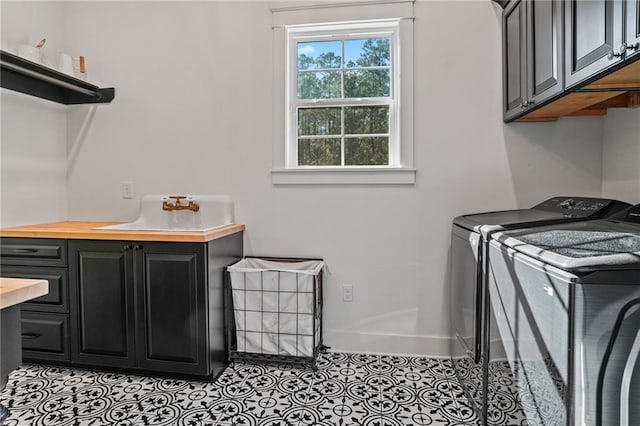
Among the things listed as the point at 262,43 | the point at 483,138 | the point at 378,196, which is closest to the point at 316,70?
the point at 262,43

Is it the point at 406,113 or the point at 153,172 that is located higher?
the point at 406,113

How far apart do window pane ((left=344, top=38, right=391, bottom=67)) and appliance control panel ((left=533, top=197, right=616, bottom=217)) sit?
138 centimetres

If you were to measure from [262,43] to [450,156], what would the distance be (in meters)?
1.49

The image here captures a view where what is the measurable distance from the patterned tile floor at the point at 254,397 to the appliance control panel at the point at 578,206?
112cm

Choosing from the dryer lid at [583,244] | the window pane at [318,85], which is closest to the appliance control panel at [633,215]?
the dryer lid at [583,244]

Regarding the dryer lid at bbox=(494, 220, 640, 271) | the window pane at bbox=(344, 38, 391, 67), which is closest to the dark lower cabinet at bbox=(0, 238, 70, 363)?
the window pane at bbox=(344, 38, 391, 67)

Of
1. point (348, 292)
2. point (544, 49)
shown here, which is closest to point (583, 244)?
point (544, 49)

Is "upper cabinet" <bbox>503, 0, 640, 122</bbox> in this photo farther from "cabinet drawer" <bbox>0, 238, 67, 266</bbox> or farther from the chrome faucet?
"cabinet drawer" <bbox>0, 238, 67, 266</bbox>

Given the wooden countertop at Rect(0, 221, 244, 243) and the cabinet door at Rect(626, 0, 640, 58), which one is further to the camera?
the wooden countertop at Rect(0, 221, 244, 243)

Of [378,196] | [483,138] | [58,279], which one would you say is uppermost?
[483,138]

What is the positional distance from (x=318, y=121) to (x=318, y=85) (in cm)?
26

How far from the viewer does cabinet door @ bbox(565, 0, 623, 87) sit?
130 cm

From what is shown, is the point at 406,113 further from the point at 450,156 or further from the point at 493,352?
the point at 493,352

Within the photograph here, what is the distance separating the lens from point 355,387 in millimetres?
2139
